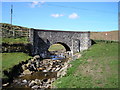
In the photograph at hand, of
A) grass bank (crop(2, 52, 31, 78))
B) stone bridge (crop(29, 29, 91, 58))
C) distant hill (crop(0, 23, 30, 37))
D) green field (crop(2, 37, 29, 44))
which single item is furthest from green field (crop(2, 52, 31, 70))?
distant hill (crop(0, 23, 30, 37))

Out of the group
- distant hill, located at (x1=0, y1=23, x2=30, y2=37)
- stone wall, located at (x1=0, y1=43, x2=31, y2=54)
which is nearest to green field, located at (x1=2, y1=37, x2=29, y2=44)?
stone wall, located at (x1=0, y1=43, x2=31, y2=54)

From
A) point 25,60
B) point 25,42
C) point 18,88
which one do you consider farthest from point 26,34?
point 18,88

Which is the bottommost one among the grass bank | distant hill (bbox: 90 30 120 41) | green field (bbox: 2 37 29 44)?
the grass bank

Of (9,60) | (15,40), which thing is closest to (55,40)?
(15,40)

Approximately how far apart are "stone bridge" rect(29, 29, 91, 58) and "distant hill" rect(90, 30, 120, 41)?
2642mm

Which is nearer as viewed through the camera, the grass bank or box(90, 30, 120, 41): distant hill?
the grass bank

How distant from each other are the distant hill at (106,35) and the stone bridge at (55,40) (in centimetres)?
264

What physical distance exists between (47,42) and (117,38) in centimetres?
1972

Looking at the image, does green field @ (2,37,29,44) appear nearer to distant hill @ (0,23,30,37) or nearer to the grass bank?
distant hill @ (0,23,30,37)

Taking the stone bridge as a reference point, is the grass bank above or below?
below

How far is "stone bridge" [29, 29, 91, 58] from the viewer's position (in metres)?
37.8

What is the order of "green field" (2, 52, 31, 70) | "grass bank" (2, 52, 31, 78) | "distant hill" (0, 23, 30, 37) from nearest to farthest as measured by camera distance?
"grass bank" (2, 52, 31, 78) < "green field" (2, 52, 31, 70) < "distant hill" (0, 23, 30, 37)

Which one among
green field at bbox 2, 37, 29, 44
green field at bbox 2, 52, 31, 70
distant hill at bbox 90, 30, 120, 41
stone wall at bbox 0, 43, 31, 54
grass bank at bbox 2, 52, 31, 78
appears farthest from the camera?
distant hill at bbox 90, 30, 120, 41

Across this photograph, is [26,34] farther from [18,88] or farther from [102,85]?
[102,85]
